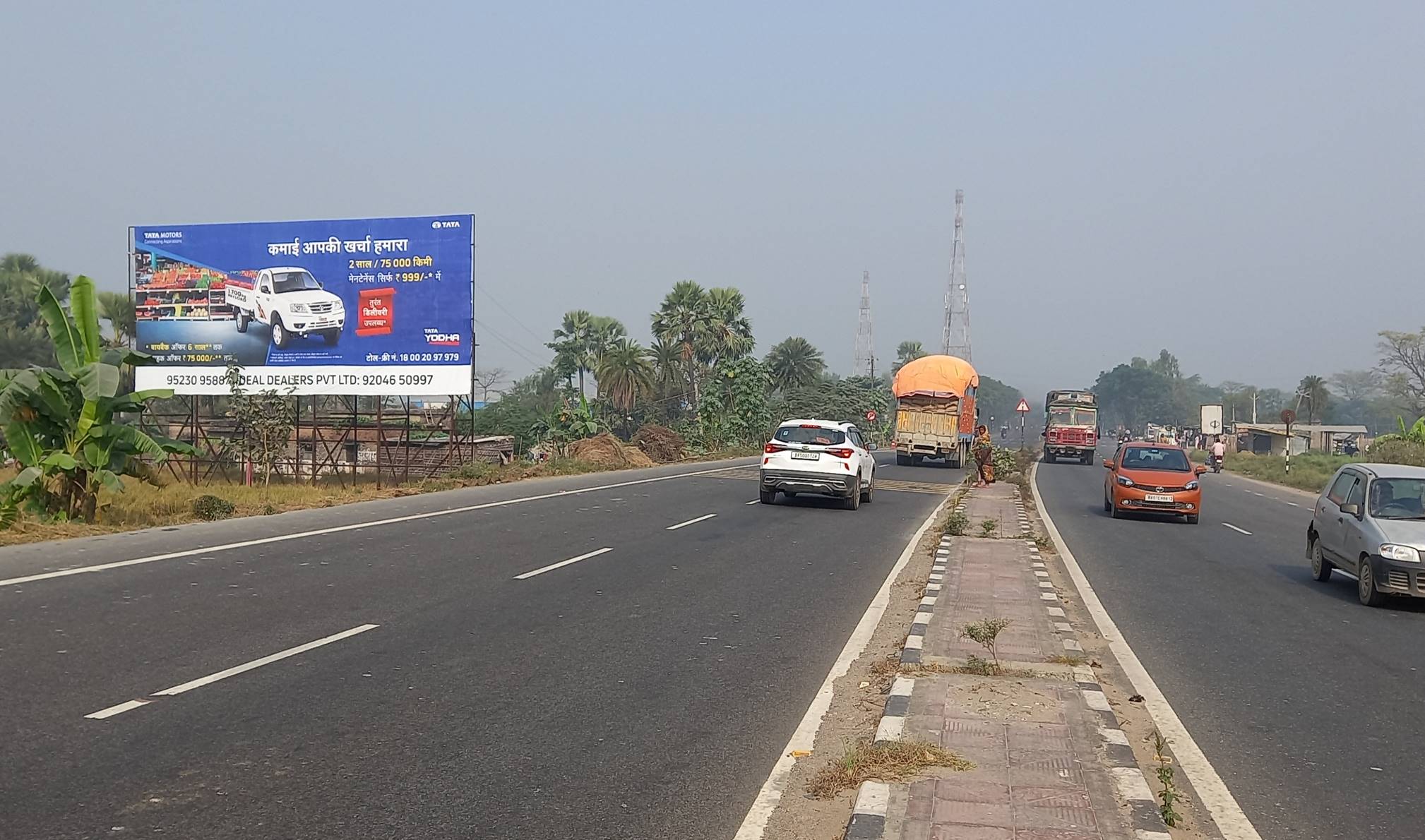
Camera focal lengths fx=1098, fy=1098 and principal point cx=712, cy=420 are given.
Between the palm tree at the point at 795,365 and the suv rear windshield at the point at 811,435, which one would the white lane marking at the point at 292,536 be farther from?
the palm tree at the point at 795,365

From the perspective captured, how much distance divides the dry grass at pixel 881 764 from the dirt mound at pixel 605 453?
3370 cm

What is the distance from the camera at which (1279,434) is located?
85.2 meters

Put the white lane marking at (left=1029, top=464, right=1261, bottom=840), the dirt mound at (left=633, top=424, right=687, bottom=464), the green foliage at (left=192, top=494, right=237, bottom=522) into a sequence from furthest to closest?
the dirt mound at (left=633, top=424, right=687, bottom=464)
the green foliage at (left=192, top=494, right=237, bottom=522)
the white lane marking at (left=1029, top=464, right=1261, bottom=840)

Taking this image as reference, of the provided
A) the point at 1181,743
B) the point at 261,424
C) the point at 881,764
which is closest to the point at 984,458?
the point at 261,424

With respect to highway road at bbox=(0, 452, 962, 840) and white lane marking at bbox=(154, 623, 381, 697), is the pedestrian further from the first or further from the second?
white lane marking at bbox=(154, 623, 381, 697)

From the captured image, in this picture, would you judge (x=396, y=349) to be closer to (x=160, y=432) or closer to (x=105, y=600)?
(x=160, y=432)

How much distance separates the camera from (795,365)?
329 ft

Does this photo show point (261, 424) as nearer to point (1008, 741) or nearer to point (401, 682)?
point (401, 682)

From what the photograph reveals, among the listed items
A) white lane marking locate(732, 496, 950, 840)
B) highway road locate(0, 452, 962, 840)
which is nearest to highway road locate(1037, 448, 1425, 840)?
white lane marking locate(732, 496, 950, 840)

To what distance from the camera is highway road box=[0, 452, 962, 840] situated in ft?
16.6

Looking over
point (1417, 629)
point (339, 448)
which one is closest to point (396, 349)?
point (339, 448)

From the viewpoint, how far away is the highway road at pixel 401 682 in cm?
506

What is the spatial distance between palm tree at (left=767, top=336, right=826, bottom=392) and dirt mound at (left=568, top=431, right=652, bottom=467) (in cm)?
5573

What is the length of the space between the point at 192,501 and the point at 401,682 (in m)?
14.1
